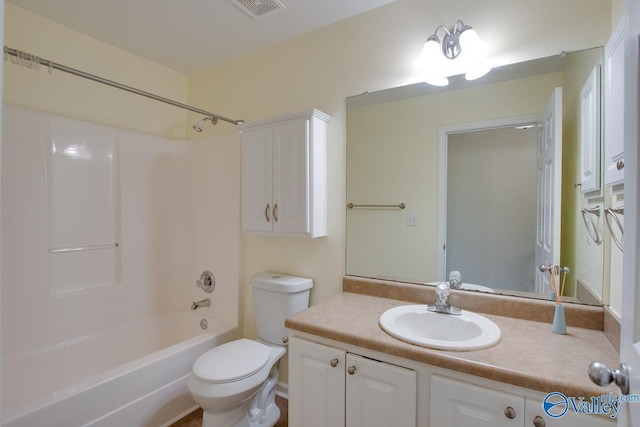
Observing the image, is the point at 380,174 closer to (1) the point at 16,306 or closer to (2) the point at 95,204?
(2) the point at 95,204

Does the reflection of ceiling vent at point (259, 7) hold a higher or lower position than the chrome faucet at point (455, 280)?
higher

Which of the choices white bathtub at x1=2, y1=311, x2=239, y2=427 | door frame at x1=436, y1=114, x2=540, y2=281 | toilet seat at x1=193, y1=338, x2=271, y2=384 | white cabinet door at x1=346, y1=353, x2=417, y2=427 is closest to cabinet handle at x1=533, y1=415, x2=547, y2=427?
white cabinet door at x1=346, y1=353, x2=417, y2=427

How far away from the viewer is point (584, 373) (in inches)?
37.3

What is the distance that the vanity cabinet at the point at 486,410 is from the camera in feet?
2.98

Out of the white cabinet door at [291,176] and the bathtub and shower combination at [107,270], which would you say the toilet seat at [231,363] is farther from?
the white cabinet door at [291,176]

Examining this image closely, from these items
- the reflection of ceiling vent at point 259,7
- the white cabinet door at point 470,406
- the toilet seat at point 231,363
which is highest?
the reflection of ceiling vent at point 259,7

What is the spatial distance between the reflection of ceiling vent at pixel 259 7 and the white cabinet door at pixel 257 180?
675 millimetres

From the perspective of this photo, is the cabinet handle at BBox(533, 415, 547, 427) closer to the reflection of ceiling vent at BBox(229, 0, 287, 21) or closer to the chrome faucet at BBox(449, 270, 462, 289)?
the chrome faucet at BBox(449, 270, 462, 289)

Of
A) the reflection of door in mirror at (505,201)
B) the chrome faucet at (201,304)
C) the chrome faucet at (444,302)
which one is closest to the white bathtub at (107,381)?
the chrome faucet at (201,304)

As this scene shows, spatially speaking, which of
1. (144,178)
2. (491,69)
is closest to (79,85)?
(144,178)

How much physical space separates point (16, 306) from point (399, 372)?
2.15 meters

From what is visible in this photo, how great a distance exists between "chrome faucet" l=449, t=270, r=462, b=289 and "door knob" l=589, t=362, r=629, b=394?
33.6 inches

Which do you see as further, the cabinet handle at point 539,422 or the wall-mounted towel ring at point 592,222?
the wall-mounted towel ring at point 592,222

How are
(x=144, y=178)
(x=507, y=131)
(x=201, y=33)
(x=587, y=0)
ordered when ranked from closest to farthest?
(x=587, y=0) → (x=507, y=131) → (x=201, y=33) → (x=144, y=178)
